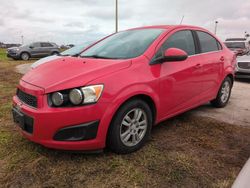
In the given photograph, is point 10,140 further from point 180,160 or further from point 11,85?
point 11,85

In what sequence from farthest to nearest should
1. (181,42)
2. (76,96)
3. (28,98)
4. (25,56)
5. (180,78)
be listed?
(25,56)
(181,42)
(180,78)
(28,98)
(76,96)

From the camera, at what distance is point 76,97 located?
2850 mm

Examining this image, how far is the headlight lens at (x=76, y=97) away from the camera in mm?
2846

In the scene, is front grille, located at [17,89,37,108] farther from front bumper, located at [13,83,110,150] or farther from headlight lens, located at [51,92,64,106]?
headlight lens, located at [51,92,64,106]

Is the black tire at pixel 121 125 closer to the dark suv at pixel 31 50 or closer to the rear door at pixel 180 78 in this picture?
the rear door at pixel 180 78

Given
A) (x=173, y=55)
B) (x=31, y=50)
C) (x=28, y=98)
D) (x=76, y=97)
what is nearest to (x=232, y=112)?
(x=173, y=55)

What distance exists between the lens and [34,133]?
2984mm

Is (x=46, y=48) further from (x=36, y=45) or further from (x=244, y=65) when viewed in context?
(x=244, y=65)

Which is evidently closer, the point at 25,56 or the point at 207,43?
the point at 207,43

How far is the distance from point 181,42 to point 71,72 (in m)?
1.89

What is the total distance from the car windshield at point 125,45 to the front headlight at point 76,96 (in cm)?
90

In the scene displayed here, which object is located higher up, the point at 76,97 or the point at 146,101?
the point at 76,97

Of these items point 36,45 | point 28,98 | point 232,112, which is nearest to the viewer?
point 28,98

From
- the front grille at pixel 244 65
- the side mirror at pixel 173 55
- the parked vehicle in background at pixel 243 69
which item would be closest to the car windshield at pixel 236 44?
the parked vehicle in background at pixel 243 69
